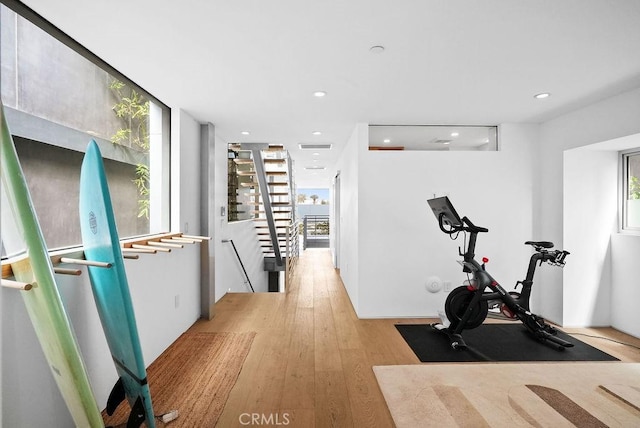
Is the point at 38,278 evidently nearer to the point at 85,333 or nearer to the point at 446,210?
the point at 85,333

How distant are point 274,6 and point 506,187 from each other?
3434mm

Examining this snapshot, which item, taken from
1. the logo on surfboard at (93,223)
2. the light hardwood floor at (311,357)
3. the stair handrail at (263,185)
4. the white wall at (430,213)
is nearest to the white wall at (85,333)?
the logo on surfboard at (93,223)

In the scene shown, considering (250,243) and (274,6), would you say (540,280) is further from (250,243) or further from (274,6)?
(250,243)

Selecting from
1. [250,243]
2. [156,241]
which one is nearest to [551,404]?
[156,241]

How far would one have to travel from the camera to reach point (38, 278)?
1371 millimetres

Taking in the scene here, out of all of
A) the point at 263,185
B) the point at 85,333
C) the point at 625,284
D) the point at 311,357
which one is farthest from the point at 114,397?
the point at 625,284

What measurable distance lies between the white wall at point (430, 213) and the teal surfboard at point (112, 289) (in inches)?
102

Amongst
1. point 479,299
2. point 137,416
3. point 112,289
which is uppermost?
point 112,289

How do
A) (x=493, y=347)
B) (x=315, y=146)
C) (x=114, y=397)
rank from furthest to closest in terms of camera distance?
(x=315, y=146), (x=493, y=347), (x=114, y=397)

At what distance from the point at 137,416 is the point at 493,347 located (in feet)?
9.45

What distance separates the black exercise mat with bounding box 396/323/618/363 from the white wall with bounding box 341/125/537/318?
58 centimetres

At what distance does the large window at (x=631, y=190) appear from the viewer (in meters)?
3.47

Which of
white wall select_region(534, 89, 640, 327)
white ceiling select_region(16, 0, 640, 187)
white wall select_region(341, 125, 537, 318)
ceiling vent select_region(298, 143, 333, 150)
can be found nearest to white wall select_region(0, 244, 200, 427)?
white ceiling select_region(16, 0, 640, 187)

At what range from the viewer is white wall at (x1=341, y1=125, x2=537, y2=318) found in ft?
12.9
